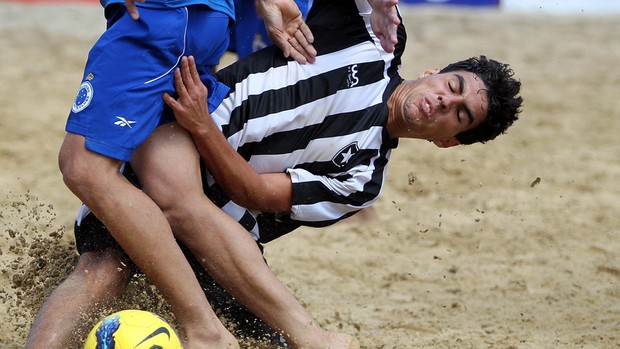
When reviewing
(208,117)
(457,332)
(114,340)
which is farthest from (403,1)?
(114,340)

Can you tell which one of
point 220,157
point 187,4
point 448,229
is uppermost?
point 187,4

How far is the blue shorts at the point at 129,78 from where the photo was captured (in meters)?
3.23

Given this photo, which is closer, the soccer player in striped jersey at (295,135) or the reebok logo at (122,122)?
the reebok logo at (122,122)

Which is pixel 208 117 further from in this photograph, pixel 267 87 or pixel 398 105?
pixel 398 105

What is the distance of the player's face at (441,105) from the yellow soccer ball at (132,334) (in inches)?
50.1

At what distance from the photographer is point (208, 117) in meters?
3.49

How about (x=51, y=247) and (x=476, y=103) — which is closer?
(x=476, y=103)

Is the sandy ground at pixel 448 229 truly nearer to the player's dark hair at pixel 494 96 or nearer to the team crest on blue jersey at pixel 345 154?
the player's dark hair at pixel 494 96

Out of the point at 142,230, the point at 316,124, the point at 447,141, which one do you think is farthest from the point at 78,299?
the point at 447,141

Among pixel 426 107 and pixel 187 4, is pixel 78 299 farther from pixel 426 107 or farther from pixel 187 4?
pixel 426 107

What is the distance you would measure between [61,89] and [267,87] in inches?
144

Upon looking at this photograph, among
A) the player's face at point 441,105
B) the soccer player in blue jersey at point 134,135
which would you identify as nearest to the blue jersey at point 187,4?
the soccer player in blue jersey at point 134,135

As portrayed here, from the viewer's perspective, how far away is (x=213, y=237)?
3.47m

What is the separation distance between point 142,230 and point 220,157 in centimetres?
43
